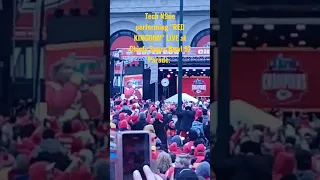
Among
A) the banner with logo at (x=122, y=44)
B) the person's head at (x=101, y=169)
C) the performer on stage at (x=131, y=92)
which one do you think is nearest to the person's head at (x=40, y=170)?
the person's head at (x=101, y=169)

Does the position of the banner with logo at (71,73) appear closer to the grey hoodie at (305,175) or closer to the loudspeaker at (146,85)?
the grey hoodie at (305,175)

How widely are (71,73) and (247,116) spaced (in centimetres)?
103

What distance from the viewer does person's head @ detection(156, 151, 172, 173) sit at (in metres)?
3.97

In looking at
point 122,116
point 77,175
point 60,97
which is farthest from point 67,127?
point 122,116

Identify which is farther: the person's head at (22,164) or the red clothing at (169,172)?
the red clothing at (169,172)

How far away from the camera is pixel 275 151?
2955 mm

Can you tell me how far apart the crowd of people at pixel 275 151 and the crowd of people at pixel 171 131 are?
0.73 metres

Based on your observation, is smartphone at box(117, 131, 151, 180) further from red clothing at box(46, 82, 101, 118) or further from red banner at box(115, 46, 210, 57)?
red clothing at box(46, 82, 101, 118)

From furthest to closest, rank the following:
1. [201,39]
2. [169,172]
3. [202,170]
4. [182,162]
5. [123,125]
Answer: [182,162] < [169,172] < [123,125] < [202,170] < [201,39]

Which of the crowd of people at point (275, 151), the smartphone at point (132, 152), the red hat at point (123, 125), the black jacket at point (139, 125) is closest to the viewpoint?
the crowd of people at point (275, 151)

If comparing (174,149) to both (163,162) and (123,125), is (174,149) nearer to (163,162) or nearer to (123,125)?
(163,162)

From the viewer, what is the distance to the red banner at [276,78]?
2.95m

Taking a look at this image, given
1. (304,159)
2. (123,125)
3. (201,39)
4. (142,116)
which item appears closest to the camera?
(304,159)

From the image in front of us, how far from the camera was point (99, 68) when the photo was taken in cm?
300
